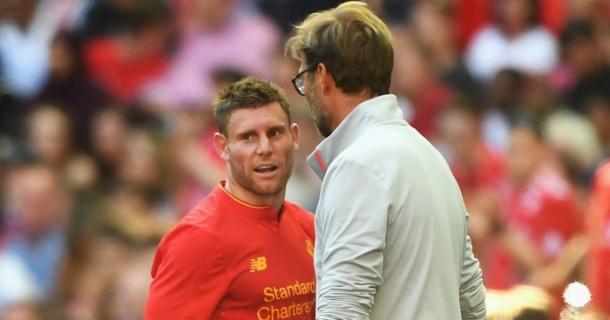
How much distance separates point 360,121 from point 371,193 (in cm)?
25

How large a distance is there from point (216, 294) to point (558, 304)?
2661mm

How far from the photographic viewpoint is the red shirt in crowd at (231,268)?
3.87 m

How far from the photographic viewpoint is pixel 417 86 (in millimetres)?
8859

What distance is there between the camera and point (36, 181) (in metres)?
8.53

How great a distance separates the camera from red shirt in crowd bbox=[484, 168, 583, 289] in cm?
757

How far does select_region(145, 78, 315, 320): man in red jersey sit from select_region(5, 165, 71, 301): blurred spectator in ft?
14.3

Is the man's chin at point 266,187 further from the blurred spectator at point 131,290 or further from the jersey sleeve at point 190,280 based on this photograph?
the blurred spectator at point 131,290

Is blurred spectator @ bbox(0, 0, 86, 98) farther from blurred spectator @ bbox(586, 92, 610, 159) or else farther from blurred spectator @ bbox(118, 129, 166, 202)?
blurred spectator @ bbox(586, 92, 610, 159)

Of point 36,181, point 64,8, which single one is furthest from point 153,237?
point 64,8

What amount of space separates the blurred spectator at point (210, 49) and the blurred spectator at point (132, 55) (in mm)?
107

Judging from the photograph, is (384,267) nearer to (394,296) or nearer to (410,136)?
(394,296)

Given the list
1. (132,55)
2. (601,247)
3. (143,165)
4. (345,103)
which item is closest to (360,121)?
(345,103)

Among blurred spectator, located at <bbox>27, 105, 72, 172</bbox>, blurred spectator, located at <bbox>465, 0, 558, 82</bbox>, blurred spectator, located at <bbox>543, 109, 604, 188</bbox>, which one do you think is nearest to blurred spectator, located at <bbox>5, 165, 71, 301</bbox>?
blurred spectator, located at <bbox>27, 105, 72, 172</bbox>

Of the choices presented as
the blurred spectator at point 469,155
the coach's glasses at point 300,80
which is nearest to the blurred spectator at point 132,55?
the blurred spectator at point 469,155
